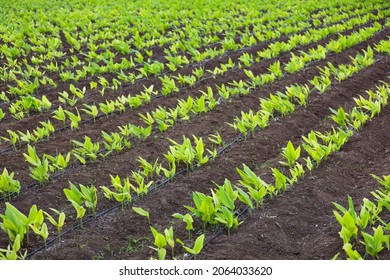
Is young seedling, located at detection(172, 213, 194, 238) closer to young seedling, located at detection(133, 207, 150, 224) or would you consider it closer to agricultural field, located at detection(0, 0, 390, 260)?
agricultural field, located at detection(0, 0, 390, 260)

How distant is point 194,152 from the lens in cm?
525

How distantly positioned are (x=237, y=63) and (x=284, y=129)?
11.5 feet

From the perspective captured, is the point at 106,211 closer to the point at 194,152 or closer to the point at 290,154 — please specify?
the point at 194,152

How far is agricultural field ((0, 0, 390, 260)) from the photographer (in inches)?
157

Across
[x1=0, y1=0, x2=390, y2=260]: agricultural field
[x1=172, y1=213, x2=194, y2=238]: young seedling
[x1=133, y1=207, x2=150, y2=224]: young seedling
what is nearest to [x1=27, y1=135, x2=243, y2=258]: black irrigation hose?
[x1=0, y1=0, x2=390, y2=260]: agricultural field

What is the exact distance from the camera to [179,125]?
6340mm

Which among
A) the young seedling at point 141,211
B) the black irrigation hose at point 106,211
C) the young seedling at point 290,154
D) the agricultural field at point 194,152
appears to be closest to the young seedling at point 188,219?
the agricultural field at point 194,152

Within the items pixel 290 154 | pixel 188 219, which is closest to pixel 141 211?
pixel 188 219

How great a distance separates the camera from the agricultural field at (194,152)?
157 inches

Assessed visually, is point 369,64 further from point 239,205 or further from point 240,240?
point 240,240

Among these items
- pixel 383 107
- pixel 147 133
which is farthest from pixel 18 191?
pixel 383 107

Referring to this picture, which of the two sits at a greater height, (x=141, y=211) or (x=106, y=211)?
(x=141, y=211)

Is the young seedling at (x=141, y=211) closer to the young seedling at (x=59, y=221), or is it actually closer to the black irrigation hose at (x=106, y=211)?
the black irrigation hose at (x=106, y=211)

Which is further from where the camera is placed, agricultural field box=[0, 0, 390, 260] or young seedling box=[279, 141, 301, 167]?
young seedling box=[279, 141, 301, 167]
